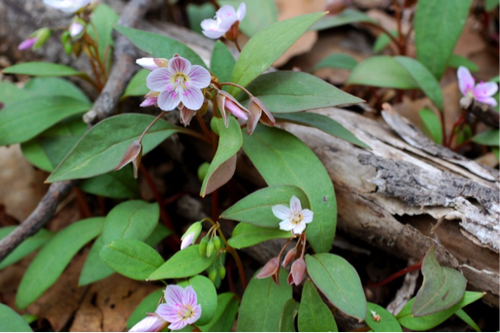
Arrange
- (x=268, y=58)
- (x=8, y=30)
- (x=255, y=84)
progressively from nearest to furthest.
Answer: (x=268, y=58), (x=255, y=84), (x=8, y=30)

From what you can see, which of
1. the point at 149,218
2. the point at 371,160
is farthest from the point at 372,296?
the point at 149,218

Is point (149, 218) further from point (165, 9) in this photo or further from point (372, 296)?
point (165, 9)

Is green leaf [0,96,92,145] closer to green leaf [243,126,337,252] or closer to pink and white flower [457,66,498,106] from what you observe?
green leaf [243,126,337,252]

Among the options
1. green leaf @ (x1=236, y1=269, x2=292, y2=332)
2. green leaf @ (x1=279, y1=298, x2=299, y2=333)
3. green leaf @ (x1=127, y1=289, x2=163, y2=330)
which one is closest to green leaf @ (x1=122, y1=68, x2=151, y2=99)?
green leaf @ (x1=127, y1=289, x2=163, y2=330)

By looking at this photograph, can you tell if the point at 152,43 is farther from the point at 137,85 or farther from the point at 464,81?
the point at 464,81

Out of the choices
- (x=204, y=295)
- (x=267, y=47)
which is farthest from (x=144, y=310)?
(x=267, y=47)

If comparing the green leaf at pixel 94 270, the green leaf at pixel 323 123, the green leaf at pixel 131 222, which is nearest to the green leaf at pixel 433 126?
the green leaf at pixel 323 123

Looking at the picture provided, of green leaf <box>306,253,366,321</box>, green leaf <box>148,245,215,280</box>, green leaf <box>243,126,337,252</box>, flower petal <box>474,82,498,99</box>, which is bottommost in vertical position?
green leaf <box>148,245,215,280</box>
